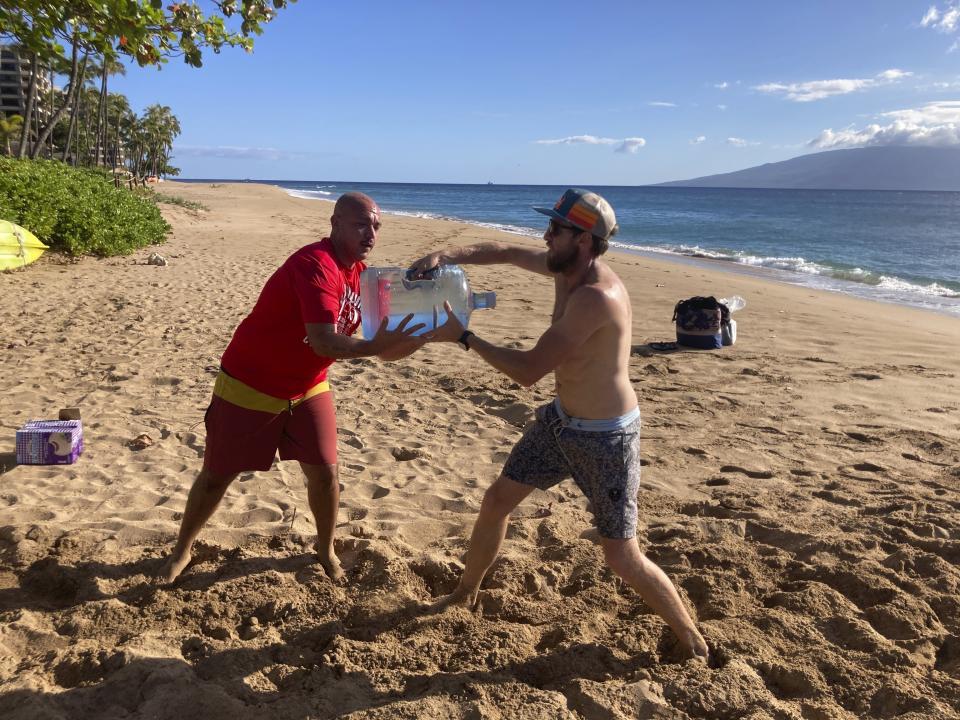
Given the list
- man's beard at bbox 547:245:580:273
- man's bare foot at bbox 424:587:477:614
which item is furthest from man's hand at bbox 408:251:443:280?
man's bare foot at bbox 424:587:477:614

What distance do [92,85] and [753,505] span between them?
249ft

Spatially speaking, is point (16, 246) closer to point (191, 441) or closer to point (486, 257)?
point (191, 441)

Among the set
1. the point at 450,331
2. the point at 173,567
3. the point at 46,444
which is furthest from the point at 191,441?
the point at 450,331

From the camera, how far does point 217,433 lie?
3.55 meters

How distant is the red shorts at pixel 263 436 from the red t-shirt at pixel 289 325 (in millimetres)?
128

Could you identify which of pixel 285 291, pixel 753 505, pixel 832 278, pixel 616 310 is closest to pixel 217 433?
pixel 285 291

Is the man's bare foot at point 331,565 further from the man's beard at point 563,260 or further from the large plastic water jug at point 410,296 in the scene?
the man's beard at point 563,260

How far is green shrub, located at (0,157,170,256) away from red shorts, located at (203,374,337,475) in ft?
37.1

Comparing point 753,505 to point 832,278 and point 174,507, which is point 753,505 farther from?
point 832,278

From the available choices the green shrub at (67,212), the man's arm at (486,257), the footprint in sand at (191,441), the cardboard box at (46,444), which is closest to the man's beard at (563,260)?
the man's arm at (486,257)

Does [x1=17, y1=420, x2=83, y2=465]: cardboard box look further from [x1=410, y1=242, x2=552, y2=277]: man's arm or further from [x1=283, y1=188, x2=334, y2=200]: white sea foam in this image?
[x1=283, y1=188, x2=334, y2=200]: white sea foam

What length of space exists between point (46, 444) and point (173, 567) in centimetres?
190

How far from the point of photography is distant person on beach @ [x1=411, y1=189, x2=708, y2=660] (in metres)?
2.80

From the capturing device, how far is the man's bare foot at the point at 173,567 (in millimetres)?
3722
